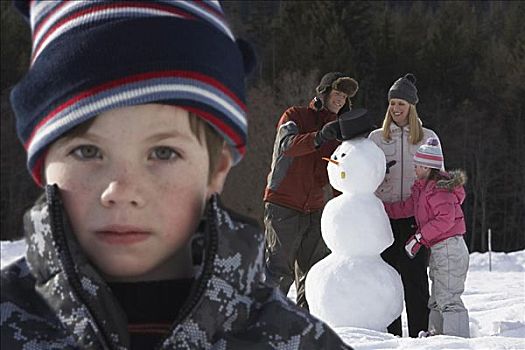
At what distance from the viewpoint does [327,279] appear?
4.90 metres

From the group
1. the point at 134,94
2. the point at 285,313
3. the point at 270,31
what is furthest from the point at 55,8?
the point at 270,31

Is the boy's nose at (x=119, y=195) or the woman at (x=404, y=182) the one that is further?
the woman at (x=404, y=182)

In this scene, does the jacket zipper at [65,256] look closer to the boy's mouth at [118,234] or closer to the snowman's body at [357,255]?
the boy's mouth at [118,234]

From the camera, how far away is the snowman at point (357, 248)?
486 cm

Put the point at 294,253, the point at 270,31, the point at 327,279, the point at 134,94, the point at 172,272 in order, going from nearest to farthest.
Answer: the point at 134,94 → the point at 172,272 → the point at 327,279 → the point at 294,253 → the point at 270,31

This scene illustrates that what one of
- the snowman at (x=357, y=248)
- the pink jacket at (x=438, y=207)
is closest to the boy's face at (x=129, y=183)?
the snowman at (x=357, y=248)

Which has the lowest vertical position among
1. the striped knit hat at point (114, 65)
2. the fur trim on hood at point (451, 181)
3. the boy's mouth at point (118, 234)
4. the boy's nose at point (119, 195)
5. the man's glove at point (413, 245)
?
the boy's mouth at point (118, 234)

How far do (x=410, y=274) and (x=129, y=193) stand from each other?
4045mm

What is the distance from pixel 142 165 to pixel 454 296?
3.97m

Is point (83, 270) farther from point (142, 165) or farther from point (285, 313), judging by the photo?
point (285, 313)

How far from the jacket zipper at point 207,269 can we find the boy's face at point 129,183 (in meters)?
0.04

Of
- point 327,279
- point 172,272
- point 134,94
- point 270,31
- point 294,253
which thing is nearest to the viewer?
point 134,94

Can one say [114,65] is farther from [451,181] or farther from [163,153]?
[451,181]

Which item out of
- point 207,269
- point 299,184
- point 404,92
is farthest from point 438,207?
point 207,269
